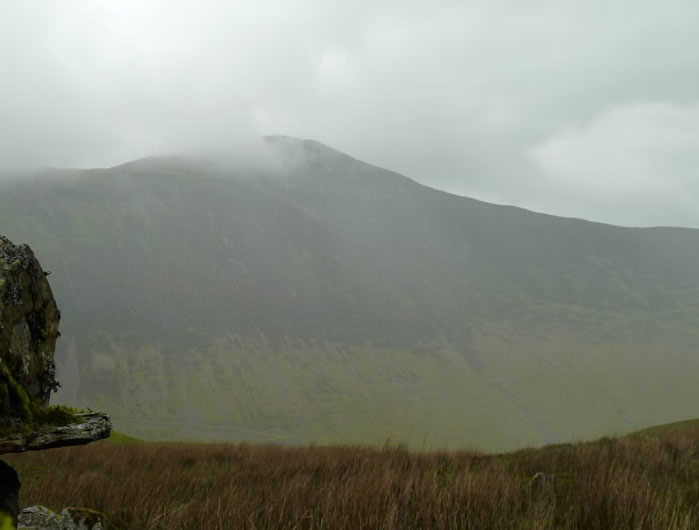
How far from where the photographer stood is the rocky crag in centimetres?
366

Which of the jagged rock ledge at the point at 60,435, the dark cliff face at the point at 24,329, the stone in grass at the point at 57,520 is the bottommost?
the stone in grass at the point at 57,520

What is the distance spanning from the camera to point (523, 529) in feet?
11.5

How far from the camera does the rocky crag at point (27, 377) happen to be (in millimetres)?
3658

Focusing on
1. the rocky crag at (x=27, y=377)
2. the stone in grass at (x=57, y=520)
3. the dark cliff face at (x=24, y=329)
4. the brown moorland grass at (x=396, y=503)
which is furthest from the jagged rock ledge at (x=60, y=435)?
the brown moorland grass at (x=396, y=503)

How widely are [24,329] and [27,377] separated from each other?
41 cm

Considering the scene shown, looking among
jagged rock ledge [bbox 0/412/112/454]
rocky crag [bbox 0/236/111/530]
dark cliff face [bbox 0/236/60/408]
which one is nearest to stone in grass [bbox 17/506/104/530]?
rocky crag [bbox 0/236/111/530]

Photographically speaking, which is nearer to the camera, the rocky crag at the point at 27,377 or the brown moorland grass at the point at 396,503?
the rocky crag at the point at 27,377

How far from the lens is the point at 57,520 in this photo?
3.92m

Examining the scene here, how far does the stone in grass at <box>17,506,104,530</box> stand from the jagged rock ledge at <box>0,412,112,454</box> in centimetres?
50

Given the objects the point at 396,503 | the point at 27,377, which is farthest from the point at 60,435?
the point at 396,503

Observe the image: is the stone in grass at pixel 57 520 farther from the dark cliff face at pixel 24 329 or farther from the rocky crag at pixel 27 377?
the dark cliff face at pixel 24 329

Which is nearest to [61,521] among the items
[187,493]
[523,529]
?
[187,493]

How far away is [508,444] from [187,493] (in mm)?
152937

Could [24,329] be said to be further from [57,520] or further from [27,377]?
[57,520]
